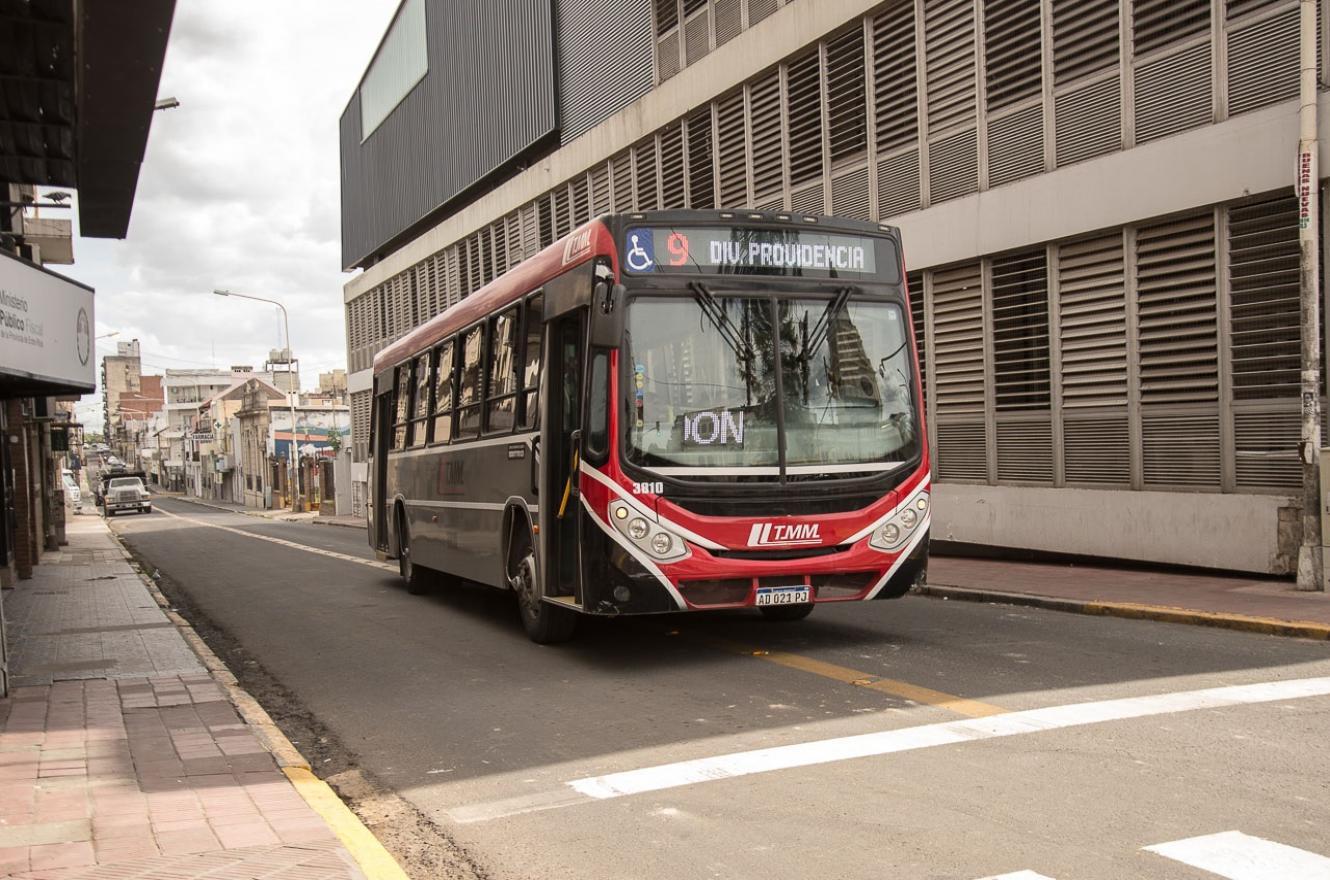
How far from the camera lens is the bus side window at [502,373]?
1048cm

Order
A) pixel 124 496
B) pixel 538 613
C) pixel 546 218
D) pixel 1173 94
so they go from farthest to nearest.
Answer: pixel 124 496
pixel 546 218
pixel 1173 94
pixel 538 613

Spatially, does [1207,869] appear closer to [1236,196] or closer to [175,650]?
[175,650]

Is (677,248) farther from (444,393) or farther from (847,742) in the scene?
(444,393)

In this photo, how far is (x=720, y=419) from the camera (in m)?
8.63

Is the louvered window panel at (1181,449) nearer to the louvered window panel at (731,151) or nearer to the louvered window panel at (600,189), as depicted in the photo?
the louvered window panel at (731,151)

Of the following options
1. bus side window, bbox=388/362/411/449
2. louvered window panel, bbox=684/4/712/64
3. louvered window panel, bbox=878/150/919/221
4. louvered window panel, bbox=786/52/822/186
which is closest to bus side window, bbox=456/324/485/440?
bus side window, bbox=388/362/411/449

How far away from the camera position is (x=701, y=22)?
74.8 ft

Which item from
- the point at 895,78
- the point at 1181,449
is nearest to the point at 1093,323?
the point at 1181,449

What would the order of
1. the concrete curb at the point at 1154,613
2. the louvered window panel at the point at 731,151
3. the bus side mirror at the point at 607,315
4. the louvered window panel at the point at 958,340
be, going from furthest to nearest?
the louvered window panel at the point at 731,151
the louvered window panel at the point at 958,340
the concrete curb at the point at 1154,613
the bus side mirror at the point at 607,315

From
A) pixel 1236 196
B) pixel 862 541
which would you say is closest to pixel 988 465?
pixel 1236 196

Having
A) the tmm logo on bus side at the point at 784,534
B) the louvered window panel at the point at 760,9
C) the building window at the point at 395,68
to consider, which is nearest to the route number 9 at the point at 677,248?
the tmm logo on bus side at the point at 784,534

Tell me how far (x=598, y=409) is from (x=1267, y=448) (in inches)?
300

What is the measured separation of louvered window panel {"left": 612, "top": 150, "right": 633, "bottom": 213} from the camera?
25.8 metres

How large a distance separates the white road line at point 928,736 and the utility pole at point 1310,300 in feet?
13.1
